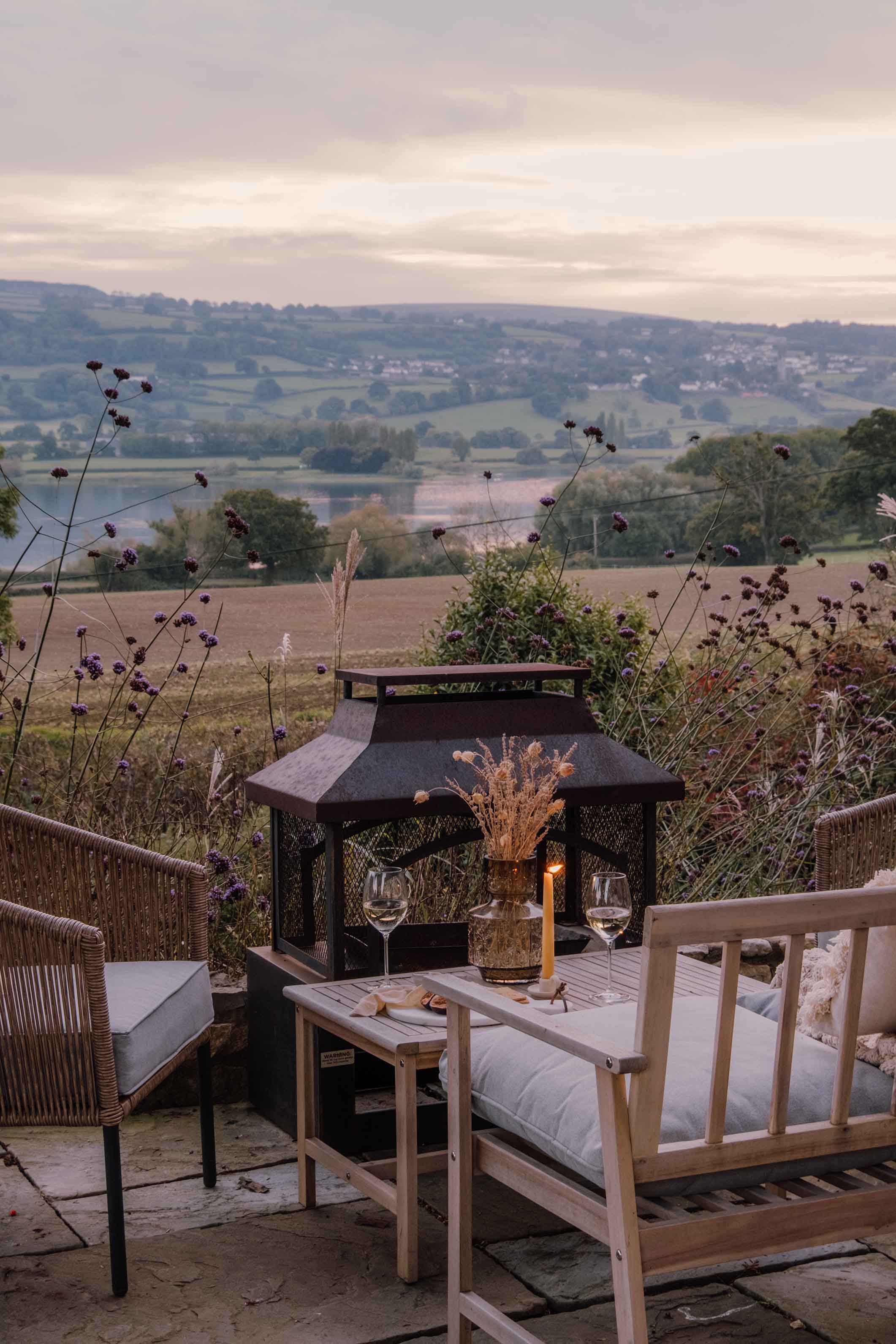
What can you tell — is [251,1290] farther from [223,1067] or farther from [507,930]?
[223,1067]

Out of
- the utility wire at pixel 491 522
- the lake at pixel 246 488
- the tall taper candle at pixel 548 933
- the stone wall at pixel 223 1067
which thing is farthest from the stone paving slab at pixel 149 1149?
the utility wire at pixel 491 522

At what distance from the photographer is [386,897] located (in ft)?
9.43

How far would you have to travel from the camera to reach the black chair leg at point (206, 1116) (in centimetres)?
310

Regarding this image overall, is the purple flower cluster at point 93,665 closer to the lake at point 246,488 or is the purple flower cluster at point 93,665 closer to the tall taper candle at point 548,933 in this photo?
the lake at point 246,488

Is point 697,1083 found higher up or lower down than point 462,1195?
higher up

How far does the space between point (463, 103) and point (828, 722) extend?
4.65 meters

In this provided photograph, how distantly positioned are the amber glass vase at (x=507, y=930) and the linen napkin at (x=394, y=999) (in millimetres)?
51

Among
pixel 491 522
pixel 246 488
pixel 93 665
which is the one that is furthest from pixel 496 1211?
pixel 246 488

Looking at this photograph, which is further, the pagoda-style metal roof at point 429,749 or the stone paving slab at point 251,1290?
the pagoda-style metal roof at point 429,749

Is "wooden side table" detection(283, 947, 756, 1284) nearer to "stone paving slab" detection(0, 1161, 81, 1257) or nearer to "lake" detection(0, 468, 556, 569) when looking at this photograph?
"stone paving slab" detection(0, 1161, 81, 1257)

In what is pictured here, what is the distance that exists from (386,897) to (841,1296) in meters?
1.13

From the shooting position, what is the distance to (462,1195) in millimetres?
2379

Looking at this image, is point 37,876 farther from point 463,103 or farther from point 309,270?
point 309,270

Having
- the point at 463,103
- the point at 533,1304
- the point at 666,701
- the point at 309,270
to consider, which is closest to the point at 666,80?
Result: the point at 463,103
